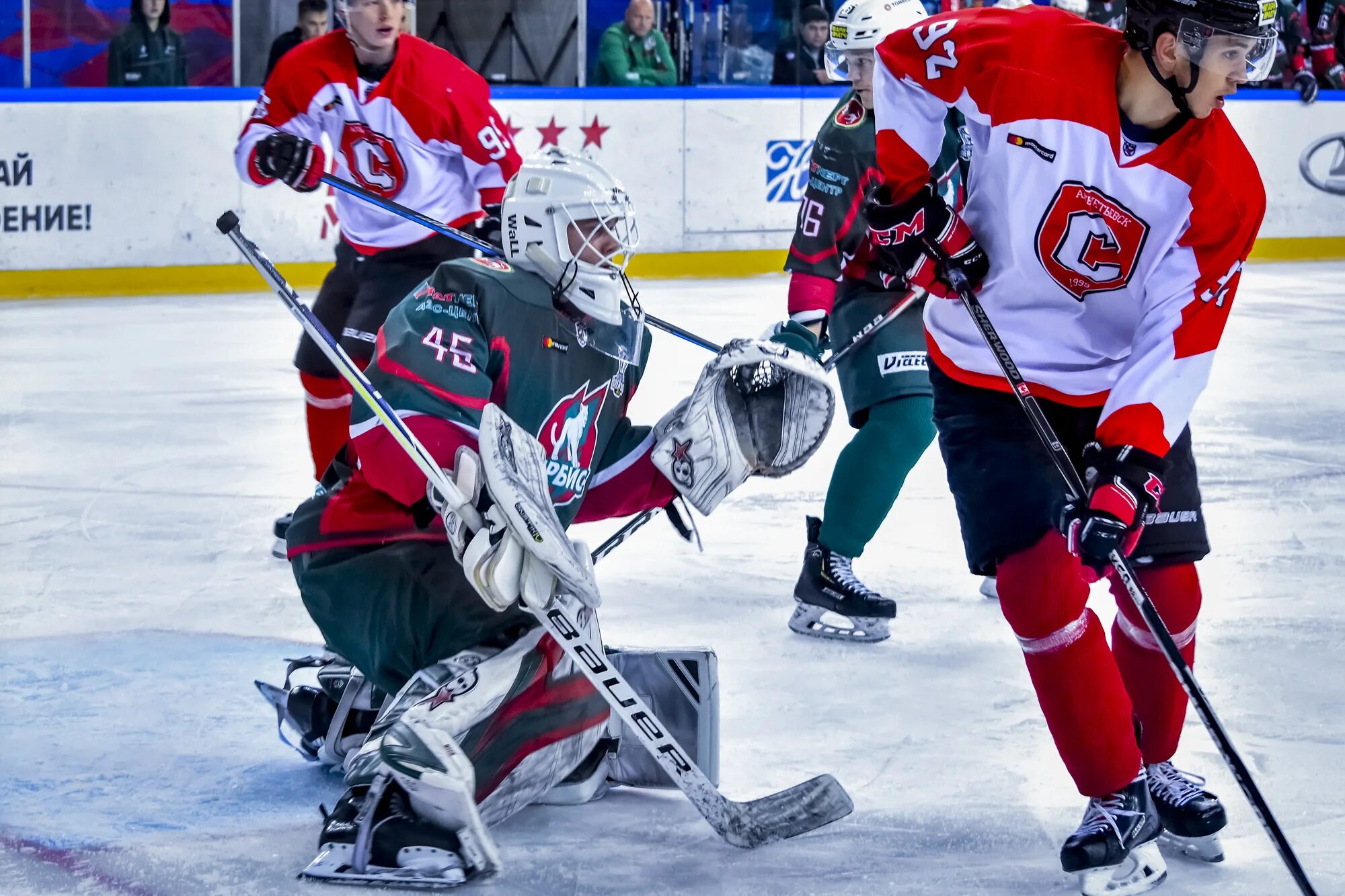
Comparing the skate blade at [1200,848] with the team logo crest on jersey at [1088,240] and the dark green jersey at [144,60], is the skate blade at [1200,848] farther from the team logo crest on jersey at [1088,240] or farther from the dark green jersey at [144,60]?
the dark green jersey at [144,60]

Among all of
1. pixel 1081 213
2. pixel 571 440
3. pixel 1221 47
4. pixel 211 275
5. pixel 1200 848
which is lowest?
pixel 211 275

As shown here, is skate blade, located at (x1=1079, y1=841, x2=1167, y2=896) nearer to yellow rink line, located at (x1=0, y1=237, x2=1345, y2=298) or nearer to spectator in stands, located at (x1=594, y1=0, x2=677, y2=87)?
yellow rink line, located at (x1=0, y1=237, x2=1345, y2=298)

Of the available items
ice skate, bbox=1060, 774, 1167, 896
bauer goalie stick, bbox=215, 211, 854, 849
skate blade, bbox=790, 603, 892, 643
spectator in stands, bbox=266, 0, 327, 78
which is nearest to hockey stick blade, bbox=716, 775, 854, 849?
bauer goalie stick, bbox=215, 211, 854, 849

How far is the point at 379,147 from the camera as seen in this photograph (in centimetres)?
385

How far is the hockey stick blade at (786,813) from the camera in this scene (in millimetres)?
2232

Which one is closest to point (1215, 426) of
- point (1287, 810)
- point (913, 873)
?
point (1287, 810)

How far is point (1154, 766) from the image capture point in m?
2.36

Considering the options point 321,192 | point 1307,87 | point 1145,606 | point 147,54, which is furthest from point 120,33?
point 1145,606

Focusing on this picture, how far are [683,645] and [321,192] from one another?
4853mm

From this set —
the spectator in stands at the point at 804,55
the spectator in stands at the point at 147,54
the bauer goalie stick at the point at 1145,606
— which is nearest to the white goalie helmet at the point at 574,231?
the bauer goalie stick at the point at 1145,606

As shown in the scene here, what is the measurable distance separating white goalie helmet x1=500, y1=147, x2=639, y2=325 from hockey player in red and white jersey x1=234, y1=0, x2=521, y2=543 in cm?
137

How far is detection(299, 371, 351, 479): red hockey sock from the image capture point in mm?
3758

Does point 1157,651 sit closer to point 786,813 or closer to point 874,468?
point 786,813

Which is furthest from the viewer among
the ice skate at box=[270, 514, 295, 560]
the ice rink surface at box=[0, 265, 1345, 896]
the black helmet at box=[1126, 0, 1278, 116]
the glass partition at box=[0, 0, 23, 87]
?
the glass partition at box=[0, 0, 23, 87]
